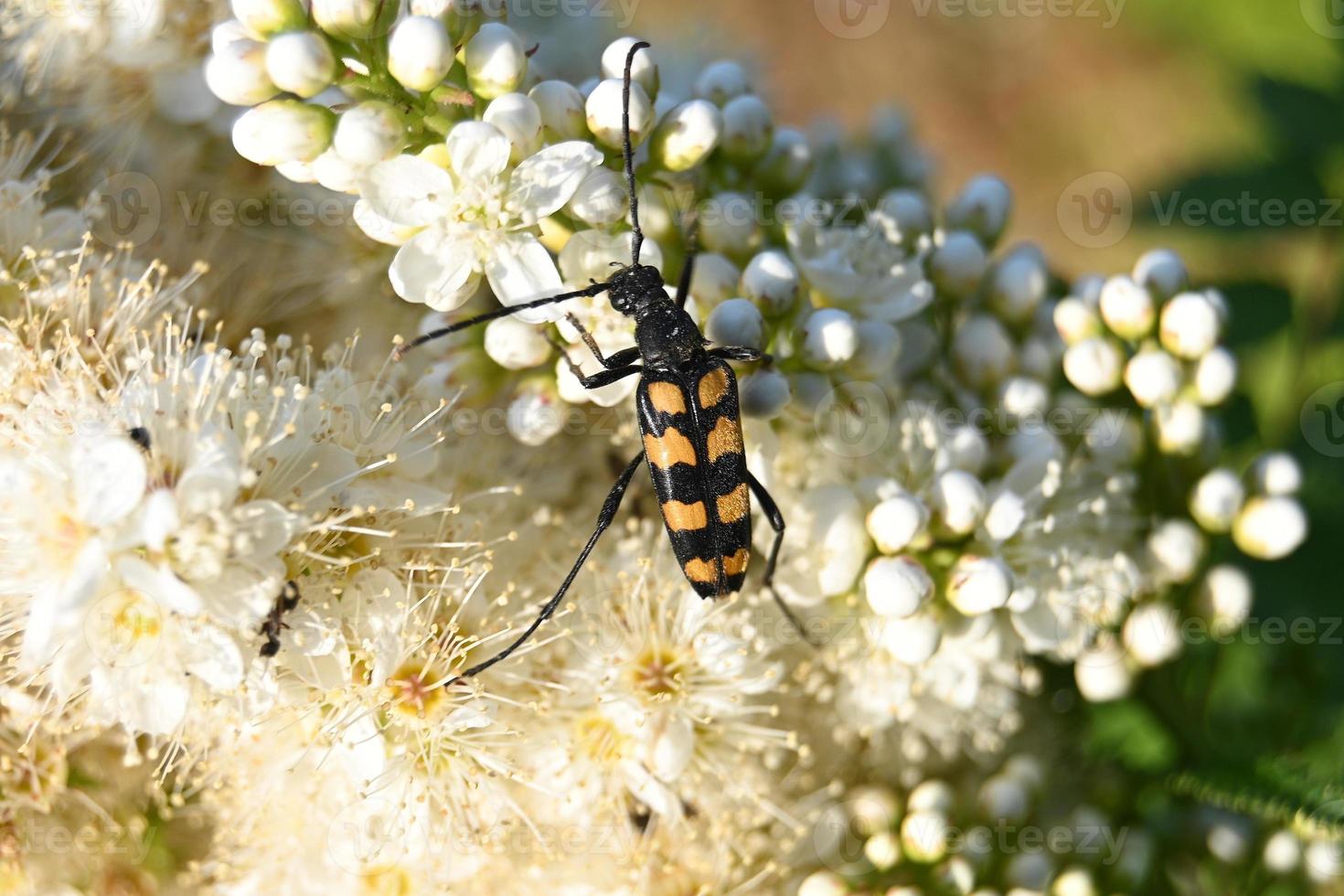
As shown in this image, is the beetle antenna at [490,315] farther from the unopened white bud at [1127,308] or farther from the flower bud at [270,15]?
the unopened white bud at [1127,308]

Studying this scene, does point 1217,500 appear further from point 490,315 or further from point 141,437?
point 141,437

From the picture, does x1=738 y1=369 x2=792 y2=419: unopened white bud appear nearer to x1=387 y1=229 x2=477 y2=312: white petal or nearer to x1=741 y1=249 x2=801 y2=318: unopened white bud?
x1=741 y1=249 x2=801 y2=318: unopened white bud

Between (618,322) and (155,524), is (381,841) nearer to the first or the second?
(155,524)

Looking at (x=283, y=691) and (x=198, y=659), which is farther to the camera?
(x=283, y=691)

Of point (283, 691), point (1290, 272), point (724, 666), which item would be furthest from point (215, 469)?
point (1290, 272)

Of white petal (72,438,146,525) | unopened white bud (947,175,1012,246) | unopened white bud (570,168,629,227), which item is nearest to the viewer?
white petal (72,438,146,525)

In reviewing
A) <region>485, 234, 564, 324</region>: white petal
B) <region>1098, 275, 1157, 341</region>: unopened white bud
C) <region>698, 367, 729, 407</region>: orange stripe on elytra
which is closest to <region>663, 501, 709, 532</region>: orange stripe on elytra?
<region>698, 367, 729, 407</region>: orange stripe on elytra
